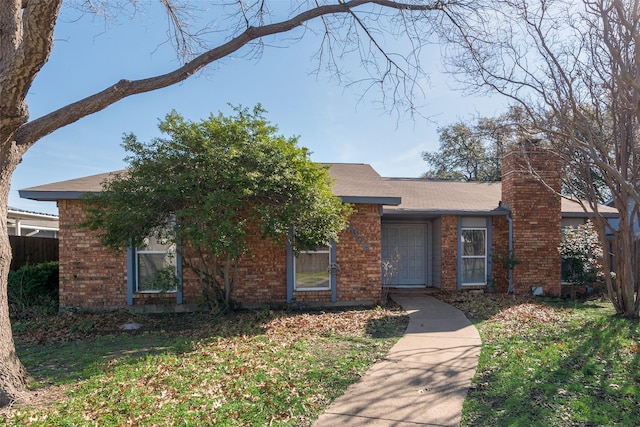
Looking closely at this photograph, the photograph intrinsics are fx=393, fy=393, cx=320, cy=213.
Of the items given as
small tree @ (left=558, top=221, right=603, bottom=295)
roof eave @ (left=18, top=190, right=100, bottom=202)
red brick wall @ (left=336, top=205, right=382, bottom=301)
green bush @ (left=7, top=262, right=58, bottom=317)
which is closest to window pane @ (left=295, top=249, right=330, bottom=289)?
red brick wall @ (left=336, top=205, right=382, bottom=301)

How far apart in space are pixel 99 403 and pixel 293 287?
5.81 meters

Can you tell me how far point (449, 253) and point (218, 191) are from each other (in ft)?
24.0

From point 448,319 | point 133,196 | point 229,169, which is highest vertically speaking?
point 229,169

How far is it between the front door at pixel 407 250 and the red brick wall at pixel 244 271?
2767 mm

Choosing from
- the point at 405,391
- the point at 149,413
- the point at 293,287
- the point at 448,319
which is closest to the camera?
the point at 149,413

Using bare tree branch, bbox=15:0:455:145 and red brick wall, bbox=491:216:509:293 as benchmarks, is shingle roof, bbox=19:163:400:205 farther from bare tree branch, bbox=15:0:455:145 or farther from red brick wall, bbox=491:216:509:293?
red brick wall, bbox=491:216:509:293

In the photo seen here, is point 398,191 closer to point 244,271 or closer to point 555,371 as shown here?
point 244,271

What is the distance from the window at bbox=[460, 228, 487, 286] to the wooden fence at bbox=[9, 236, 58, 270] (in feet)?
39.7

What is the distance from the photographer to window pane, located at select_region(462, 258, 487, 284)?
38.0 ft

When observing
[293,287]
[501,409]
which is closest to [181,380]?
[501,409]

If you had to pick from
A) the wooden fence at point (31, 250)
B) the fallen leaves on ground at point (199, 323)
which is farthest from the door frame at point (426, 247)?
the wooden fence at point (31, 250)

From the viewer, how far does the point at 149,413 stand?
3.78 metres

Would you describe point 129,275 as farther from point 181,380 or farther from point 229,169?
point 181,380

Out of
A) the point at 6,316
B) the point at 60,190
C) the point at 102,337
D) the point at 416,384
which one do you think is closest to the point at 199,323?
the point at 102,337
